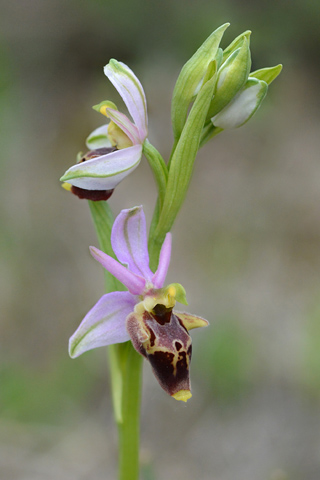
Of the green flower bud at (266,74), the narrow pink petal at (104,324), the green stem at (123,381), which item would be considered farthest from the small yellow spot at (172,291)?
the green flower bud at (266,74)

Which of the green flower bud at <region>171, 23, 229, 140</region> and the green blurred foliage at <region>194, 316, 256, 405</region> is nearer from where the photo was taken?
the green flower bud at <region>171, 23, 229, 140</region>

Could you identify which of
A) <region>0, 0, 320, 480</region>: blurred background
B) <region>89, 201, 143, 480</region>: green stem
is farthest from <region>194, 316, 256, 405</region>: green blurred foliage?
<region>89, 201, 143, 480</region>: green stem

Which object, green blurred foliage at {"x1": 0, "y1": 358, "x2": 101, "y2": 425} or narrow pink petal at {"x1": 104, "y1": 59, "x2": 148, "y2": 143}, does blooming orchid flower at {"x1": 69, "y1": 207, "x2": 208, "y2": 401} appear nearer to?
narrow pink petal at {"x1": 104, "y1": 59, "x2": 148, "y2": 143}

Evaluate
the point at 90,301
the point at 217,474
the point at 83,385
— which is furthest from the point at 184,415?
the point at 90,301

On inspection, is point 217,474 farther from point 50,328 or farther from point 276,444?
point 50,328

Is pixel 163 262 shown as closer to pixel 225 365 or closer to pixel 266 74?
pixel 266 74

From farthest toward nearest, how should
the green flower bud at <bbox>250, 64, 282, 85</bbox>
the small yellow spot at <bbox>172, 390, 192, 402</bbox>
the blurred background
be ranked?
1. the blurred background
2. the green flower bud at <bbox>250, 64, 282, 85</bbox>
3. the small yellow spot at <bbox>172, 390, 192, 402</bbox>
